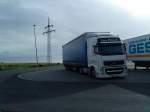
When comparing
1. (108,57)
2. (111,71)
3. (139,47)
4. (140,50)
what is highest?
(139,47)

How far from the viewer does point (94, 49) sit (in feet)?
94.5

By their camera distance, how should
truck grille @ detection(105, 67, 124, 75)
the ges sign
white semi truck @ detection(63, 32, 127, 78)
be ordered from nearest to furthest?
white semi truck @ detection(63, 32, 127, 78) < truck grille @ detection(105, 67, 124, 75) < the ges sign

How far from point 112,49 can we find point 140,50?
12.7m

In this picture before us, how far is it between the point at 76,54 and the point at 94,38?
8.02m

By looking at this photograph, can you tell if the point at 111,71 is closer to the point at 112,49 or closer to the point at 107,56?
the point at 107,56

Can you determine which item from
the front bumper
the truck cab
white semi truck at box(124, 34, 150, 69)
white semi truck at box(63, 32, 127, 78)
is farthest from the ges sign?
the front bumper

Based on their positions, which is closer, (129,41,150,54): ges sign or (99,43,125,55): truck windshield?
(99,43,125,55): truck windshield

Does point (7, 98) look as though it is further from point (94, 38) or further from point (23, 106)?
point (94, 38)

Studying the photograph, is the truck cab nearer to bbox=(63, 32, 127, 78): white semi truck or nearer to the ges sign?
bbox=(63, 32, 127, 78): white semi truck

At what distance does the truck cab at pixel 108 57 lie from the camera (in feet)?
92.7

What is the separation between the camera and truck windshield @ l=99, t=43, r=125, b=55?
28.4 metres

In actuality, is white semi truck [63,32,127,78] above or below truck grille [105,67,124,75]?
above

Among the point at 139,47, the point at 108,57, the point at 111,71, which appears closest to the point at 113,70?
the point at 111,71

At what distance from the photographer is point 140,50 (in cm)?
4044
